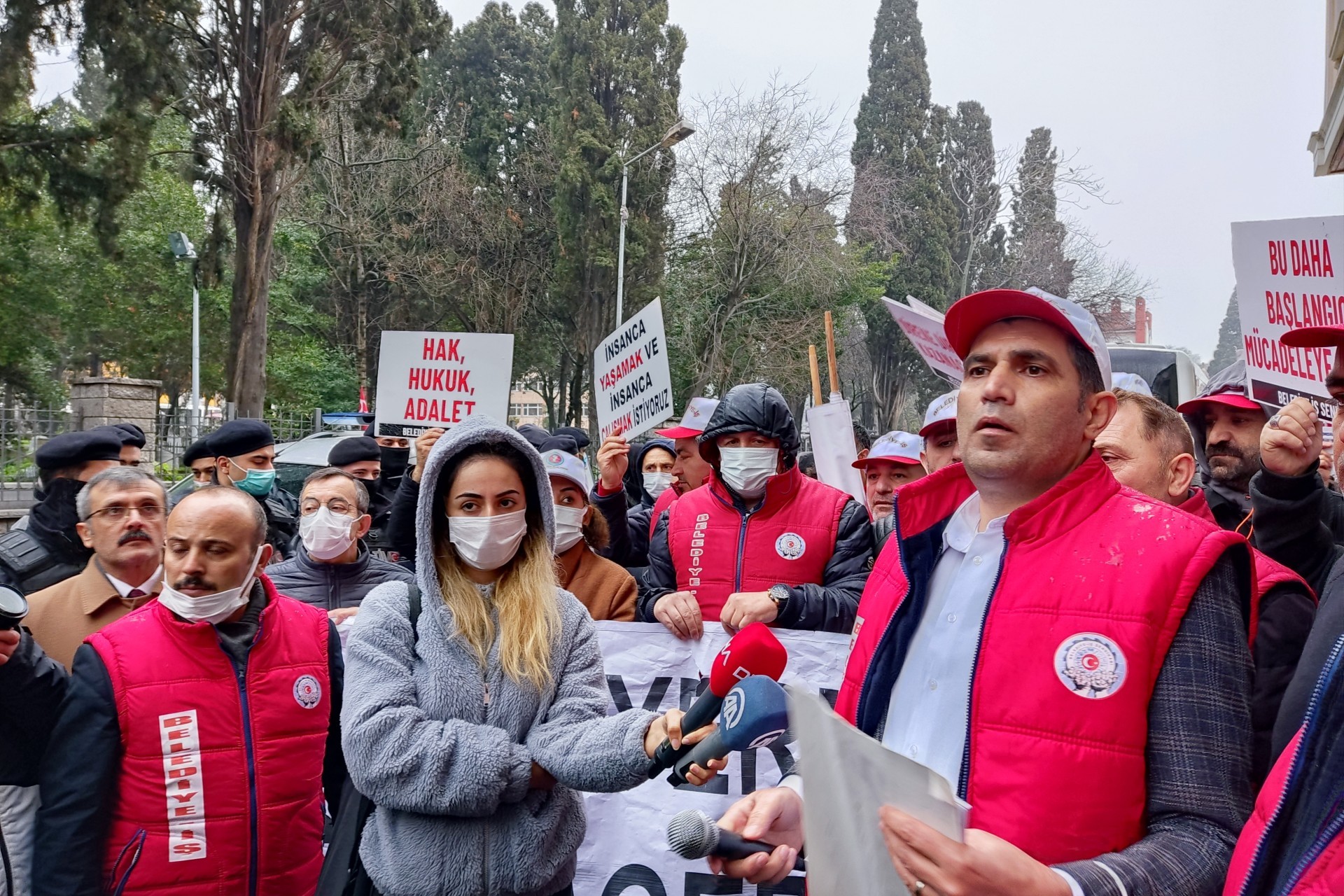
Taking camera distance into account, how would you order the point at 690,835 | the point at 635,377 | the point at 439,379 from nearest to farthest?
the point at 690,835, the point at 439,379, the point at 635,377

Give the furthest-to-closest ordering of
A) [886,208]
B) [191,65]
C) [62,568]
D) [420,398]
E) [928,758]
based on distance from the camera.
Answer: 1. [886,208]
2. [191,65]
3. [420,398]
4. [62,568]
5. [928,758]

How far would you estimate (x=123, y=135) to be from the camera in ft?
49.5

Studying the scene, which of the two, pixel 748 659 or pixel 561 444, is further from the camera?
pixel 561 444

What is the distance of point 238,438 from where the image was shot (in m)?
5.90

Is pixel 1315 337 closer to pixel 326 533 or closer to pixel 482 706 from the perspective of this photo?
pixel 482 706

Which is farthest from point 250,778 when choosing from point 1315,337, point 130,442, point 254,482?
point 130,442

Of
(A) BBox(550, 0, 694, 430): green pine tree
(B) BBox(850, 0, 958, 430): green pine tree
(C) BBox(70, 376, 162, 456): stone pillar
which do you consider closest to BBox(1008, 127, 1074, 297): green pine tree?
(B) BBox(850, 0, 958, 430): green pine tree

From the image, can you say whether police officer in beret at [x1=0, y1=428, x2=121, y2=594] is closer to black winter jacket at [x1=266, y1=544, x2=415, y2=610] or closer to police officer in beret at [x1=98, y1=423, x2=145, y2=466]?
police officer in beret at [x1=98, y1=423, x2=145, y2=466]

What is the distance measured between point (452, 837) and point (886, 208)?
126 ft

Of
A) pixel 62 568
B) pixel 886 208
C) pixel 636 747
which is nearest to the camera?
pixel 636 747

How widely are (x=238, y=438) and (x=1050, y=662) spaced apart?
16.9ft

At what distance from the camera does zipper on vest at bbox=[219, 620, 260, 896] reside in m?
2.86

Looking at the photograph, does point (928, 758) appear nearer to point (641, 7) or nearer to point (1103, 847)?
point (1103, 847)

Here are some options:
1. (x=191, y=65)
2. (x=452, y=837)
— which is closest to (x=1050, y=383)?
(x=452, y=837)
